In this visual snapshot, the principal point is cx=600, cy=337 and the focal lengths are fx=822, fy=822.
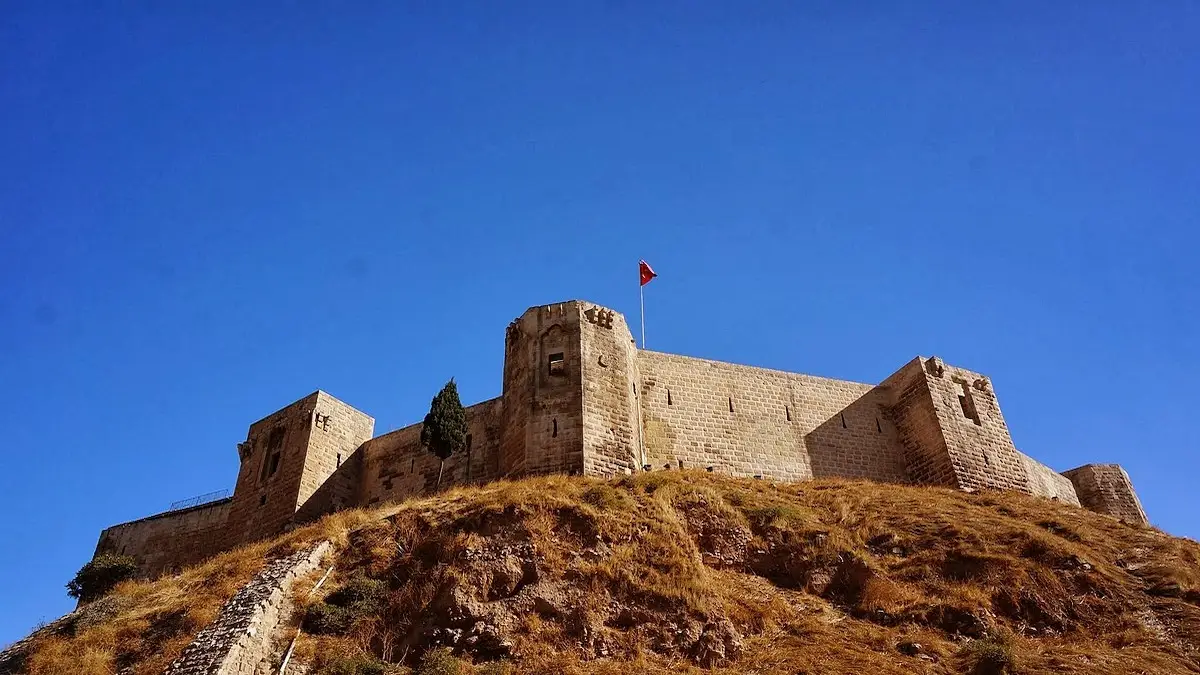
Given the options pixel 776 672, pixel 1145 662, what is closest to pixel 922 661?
pixel 776 672

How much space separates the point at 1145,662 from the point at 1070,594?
8.53 feet

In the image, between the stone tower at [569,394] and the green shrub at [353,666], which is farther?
the stone tower at [569,394]

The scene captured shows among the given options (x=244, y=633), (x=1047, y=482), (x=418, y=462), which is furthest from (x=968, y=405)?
(x=244, y=633)

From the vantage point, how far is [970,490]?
Answer: 2562 centimetres

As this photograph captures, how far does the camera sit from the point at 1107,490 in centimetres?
3406

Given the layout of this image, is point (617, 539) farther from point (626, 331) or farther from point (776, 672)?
point (626, 331)

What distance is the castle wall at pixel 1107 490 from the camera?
33531mm

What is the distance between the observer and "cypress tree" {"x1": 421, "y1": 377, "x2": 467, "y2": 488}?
25.1 meters

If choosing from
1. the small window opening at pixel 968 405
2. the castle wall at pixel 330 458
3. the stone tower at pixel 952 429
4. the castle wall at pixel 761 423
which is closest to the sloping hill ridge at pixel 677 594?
the castle wall at pixel 761 423

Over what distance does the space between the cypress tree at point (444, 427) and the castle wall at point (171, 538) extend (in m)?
8.49

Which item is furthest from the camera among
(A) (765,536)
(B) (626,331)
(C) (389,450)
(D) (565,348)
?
(C) (389,450)

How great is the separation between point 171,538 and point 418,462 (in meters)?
10.2

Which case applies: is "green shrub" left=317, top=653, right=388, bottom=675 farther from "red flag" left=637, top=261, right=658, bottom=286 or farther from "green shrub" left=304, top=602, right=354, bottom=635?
"red flag" left=637, top=261, right=658, bottom=286

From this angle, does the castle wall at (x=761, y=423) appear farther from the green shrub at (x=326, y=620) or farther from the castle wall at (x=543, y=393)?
the green shrub at (x=326, y=620)
